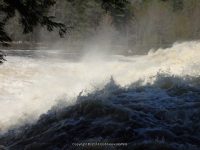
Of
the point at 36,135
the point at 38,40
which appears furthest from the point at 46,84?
the point at 38,40

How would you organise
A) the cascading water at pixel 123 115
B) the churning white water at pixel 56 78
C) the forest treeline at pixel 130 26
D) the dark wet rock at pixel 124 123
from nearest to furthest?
the dark wet rock at pixel 124 123
the cascading water at pixel 123 115
the churning white water at pixel 56 78
the forest treeline at pixel 130 26

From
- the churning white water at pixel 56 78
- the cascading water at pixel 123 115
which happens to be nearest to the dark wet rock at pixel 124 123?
the cascading water at pixel 123 115

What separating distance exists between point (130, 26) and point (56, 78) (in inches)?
1690

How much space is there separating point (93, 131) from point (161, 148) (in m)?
1.58

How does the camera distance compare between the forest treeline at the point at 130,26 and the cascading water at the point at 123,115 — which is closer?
the cascading water at the point at 123,115

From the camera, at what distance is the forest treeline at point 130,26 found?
57891 millimetres

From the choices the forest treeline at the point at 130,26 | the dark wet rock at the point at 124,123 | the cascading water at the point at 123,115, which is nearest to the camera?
the dark wet rock at the point at 124,123

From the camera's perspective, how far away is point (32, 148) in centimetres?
784

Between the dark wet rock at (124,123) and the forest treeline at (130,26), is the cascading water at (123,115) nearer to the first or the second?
the dark wet rock at (124,123)

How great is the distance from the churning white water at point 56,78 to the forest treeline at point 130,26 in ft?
110

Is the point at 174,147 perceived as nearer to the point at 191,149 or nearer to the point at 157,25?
the point at 191,149

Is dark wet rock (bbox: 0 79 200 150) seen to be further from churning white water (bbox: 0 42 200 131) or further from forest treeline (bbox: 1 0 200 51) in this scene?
forest treeline (bbox: 1 0 200 51)

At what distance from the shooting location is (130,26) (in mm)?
61125

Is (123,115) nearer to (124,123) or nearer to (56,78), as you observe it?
(124,123)
